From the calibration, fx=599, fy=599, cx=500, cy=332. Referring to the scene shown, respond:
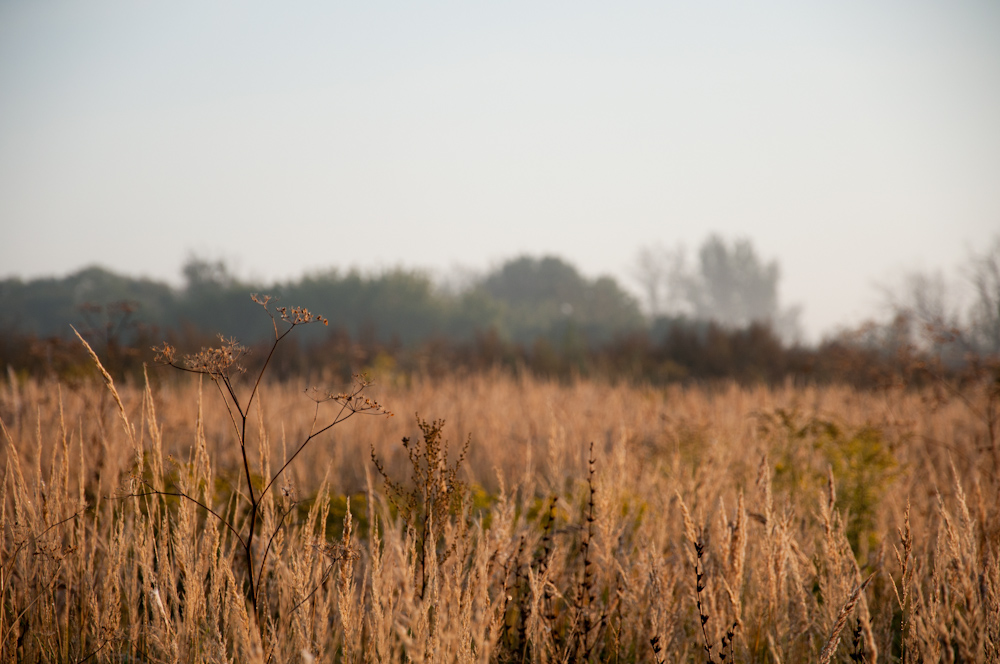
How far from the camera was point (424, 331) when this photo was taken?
21.5 metres

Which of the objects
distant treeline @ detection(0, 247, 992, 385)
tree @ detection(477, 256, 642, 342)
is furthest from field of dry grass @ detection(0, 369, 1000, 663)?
tree @ detection(477, 256, 642, 342)

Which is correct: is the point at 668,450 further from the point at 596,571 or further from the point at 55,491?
the point at 55,491

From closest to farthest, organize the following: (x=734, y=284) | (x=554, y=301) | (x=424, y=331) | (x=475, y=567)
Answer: (x=475, y=567), (x=424, y=331), (x=554, y=301), (x=734, y=284)

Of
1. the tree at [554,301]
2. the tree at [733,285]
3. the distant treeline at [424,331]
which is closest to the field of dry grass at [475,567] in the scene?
the distant treeline at [424,331]

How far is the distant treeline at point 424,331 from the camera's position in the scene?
22.4ft

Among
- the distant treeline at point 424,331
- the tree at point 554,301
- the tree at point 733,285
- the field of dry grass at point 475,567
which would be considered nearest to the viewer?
the field of dry grass at point 475,567

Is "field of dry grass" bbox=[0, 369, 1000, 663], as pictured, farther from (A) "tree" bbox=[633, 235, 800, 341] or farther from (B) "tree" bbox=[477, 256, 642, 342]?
(A) "tree" bbox=[633, 235, 800, 341]

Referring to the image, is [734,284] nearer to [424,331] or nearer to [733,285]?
[733,285]

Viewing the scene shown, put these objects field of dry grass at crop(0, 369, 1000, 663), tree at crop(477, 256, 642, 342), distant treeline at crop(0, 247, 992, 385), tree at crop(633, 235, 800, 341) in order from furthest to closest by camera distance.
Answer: tree at crop(633, 235, 800, 341), tree at crop(477, 256, 642, 342), distant treeline at crop(0, 247, 992, 385), field of dry grass at crop(0, 369, 1000, 663)

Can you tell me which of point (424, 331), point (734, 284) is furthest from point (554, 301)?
point (734, 284)

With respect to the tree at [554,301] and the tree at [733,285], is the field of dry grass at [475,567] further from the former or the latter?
the tree at [733,285]

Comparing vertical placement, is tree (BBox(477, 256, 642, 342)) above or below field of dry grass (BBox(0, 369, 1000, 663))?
above

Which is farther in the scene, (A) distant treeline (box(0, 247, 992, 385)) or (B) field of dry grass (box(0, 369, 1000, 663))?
(A) distant treeline (box(0, 247, 992, 385))

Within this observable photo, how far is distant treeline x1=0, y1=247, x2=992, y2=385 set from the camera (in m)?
6.82
